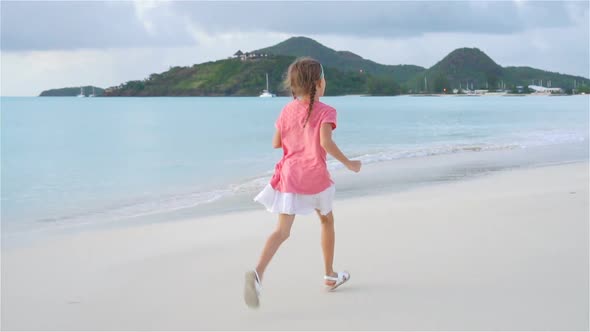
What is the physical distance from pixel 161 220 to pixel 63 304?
328 cm

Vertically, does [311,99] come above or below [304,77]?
below

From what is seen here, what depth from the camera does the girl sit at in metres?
3.85

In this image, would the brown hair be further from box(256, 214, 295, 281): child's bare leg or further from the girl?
box(256, 214, 295, 281): child's bare leg

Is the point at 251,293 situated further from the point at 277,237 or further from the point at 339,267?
the point at 339,267

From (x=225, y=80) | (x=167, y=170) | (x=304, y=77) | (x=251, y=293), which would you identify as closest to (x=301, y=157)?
(x=304, y=77)

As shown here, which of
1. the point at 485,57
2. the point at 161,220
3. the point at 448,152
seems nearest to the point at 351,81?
the point at 485,57

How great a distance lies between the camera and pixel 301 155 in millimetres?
3938

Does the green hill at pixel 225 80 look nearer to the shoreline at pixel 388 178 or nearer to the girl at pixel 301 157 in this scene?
the shoreline at pixel 388 178

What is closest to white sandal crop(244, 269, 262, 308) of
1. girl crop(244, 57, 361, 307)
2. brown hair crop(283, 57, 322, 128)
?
girl crop(244, 57, 361, 307)

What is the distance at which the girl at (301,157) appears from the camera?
3850 mm

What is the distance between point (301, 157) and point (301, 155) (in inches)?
0.5

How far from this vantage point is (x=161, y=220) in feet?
24.2

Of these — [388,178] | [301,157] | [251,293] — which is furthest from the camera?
[388,178]

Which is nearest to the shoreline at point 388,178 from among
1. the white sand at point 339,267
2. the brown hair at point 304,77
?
the white sand at point 339,267
